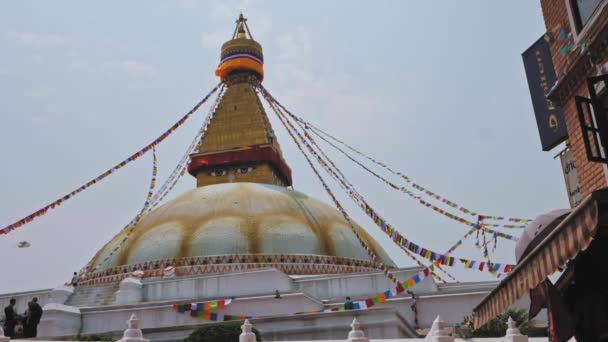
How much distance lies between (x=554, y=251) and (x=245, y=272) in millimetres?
16202

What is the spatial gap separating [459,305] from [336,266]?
688 cm

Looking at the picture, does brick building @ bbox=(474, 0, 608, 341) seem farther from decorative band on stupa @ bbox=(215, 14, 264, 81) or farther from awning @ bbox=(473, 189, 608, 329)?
decorative band on stupa @ bbox=(215, 14, 264, 81)

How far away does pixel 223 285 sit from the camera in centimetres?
2048

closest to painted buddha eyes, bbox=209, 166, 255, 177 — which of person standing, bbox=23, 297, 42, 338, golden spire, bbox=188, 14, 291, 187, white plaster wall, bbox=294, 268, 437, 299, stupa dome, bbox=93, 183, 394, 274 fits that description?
golden spire, bbox=188, 14, 291, 187

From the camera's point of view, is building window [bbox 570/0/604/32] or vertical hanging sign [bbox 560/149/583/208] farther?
vertical hanging sign [bbox 560/149/583/208]

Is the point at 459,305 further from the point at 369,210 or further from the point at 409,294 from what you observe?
the point at 369,210

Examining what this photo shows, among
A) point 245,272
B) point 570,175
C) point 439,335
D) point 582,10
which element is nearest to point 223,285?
point 245,272

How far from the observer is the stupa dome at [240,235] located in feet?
→ 77.9

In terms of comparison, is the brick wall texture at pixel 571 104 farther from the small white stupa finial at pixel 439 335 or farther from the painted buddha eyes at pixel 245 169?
the painted buddha eyes at pixel 245 169

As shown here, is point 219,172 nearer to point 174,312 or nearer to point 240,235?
point 240,235

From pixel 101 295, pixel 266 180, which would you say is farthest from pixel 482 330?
pixel 266 180

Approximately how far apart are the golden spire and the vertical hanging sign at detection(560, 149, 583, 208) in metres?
22.7

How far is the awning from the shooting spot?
4707 millimetres

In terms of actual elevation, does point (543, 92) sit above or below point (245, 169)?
below
